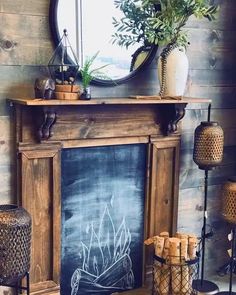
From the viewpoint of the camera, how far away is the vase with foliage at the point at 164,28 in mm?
2340

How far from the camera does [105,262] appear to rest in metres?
2.58

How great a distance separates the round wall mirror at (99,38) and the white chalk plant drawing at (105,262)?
719mm

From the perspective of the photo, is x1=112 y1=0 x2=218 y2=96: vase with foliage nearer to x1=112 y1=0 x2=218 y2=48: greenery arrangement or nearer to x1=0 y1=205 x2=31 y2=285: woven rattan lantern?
x1=112 y1=0 x2=218 y2=48: greenery arrangement

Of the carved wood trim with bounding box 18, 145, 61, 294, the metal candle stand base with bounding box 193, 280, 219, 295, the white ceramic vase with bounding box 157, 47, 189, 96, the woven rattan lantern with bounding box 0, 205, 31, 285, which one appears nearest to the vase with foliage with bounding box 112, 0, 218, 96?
the white ceramic vase with bounding box 157, 47, 189, 96

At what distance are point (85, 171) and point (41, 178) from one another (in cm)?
24

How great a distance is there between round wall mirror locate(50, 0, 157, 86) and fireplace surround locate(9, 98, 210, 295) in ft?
0.58

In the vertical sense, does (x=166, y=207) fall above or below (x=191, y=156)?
below

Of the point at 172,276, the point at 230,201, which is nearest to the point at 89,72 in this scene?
the point at 230,201

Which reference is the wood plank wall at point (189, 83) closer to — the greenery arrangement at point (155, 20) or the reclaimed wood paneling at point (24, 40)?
the reclaimed wood paneling at point (24, 40)

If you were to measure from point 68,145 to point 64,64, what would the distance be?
386 millimetres

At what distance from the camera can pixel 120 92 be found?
246 centimetres

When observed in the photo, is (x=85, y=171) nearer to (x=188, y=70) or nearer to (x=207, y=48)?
(x=188, y=70)

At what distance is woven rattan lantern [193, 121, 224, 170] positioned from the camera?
2.53 meters

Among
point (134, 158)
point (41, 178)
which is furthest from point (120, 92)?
point (41, 178)
